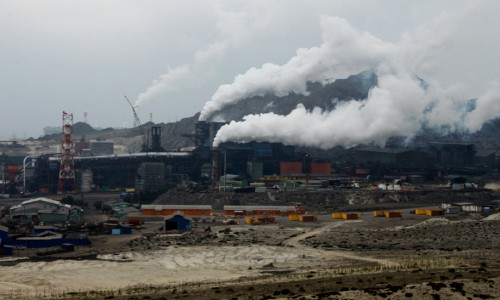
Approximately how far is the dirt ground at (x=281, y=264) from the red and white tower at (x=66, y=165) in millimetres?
55435

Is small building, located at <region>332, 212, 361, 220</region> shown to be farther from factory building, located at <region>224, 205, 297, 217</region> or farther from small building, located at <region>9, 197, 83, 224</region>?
small building, located at <region>9, 197, 83, 224</region>

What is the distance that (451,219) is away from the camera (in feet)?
294

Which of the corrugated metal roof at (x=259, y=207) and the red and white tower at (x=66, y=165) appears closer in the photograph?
the corrugated metal roof at (x=259, y=207)

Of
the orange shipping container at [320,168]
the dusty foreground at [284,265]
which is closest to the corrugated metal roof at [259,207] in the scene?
the dusty foreground at [284,265]

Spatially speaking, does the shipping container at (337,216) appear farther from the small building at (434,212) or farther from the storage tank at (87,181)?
the storage tank at (87,181)

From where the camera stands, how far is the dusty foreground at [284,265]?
40375mm

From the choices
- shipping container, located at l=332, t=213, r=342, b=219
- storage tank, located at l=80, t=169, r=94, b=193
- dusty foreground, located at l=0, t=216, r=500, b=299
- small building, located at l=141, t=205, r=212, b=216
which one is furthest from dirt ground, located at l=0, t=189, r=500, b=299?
storage tank, located at l=80, t=169, r=94, b=193

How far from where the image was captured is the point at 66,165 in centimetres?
13988

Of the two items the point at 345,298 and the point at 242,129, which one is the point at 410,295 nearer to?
the point at 345,298

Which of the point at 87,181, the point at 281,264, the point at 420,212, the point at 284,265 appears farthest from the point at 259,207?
the point at 87,181

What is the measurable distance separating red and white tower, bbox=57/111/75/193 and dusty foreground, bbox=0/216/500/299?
61.9m

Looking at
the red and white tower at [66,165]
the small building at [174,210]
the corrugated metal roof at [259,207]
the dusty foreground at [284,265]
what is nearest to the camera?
the dusty foreground at [284,265]

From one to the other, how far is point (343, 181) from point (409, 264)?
278 feet

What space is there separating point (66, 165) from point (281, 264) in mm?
91575
